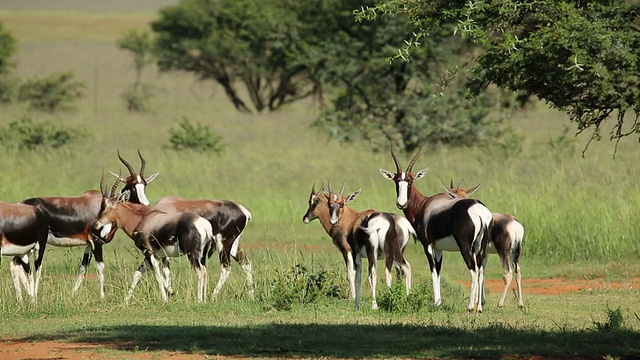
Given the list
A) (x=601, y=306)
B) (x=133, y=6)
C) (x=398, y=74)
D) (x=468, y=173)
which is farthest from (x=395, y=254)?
(x=133, y=6)

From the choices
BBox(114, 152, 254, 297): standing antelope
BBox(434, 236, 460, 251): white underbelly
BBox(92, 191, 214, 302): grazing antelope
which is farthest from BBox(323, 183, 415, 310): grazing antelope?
BBox(114, 152, 254, 297): standing antelope

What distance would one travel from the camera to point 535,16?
9.41 m

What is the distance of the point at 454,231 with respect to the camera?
1347cm

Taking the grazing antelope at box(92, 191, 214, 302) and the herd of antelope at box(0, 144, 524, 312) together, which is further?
the grazing antelope at box(92, 191, 214, 302)

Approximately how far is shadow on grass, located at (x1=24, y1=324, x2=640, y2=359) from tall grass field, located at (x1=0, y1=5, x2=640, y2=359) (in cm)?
3

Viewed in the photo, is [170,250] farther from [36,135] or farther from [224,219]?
[36,135]

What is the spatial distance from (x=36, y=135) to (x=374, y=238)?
66.7 ft

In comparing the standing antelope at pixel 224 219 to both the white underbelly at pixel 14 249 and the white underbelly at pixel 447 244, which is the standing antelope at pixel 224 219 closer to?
the white underbelly at pixel 14 249

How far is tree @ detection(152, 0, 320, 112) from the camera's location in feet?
172

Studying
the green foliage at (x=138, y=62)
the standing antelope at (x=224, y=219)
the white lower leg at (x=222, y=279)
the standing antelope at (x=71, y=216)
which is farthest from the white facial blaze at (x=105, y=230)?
the green foliage at (x=138, y=62)

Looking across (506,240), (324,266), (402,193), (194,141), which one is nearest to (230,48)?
(194,141)

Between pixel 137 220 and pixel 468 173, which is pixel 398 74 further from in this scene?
pixel 137 220

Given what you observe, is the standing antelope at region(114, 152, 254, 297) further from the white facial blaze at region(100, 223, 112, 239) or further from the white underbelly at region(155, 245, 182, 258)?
the white underbelly at region(155, 245, 182, 258)

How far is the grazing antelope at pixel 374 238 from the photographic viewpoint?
1386 centimetres
